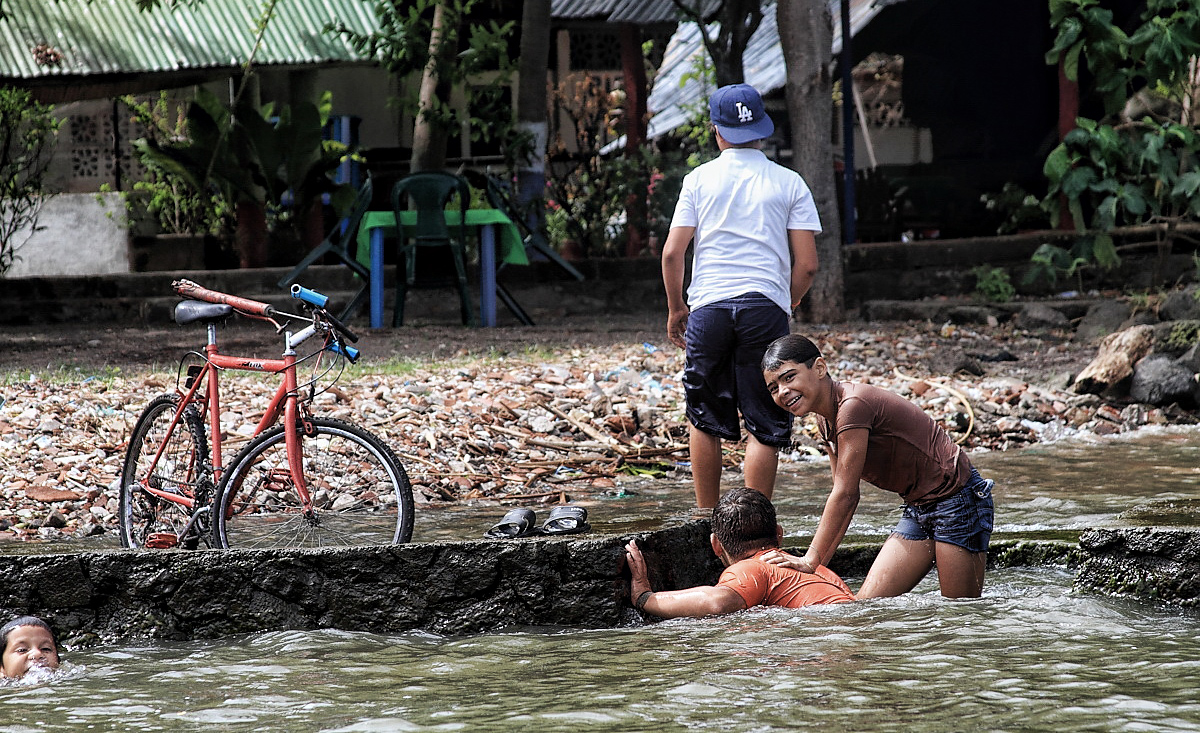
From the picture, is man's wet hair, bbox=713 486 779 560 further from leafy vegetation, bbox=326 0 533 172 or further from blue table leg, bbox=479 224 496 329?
leafy vegetation, bbox=326 0 533 172

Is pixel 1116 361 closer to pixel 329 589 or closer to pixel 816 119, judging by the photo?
pixel 816 119

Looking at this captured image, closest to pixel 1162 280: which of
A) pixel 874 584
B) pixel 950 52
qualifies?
pixel 950 52

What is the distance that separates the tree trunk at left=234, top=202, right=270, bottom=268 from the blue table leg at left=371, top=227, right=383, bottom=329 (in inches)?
105

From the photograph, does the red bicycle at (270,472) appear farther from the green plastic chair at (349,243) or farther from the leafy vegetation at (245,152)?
the leafy vegetation at (245,152)

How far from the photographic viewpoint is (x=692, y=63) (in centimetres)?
1838

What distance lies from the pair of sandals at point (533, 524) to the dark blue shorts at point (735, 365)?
747 millimetres

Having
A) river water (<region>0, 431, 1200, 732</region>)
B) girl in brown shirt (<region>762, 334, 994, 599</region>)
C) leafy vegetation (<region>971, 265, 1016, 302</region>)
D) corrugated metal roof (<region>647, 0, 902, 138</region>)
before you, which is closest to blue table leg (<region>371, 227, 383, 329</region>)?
corrugated metal roof (<region>647, 0, 902, 138</region>)

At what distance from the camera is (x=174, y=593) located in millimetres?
4738

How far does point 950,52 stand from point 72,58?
11114mm

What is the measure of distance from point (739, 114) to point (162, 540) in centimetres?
288

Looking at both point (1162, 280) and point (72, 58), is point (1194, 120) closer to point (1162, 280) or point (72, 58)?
point (1162, 280)

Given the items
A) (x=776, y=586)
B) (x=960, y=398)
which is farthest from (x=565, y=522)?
(x=960, y=398)

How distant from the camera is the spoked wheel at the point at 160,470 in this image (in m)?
5.64

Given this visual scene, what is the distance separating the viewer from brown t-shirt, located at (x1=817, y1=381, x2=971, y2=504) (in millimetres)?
4605
